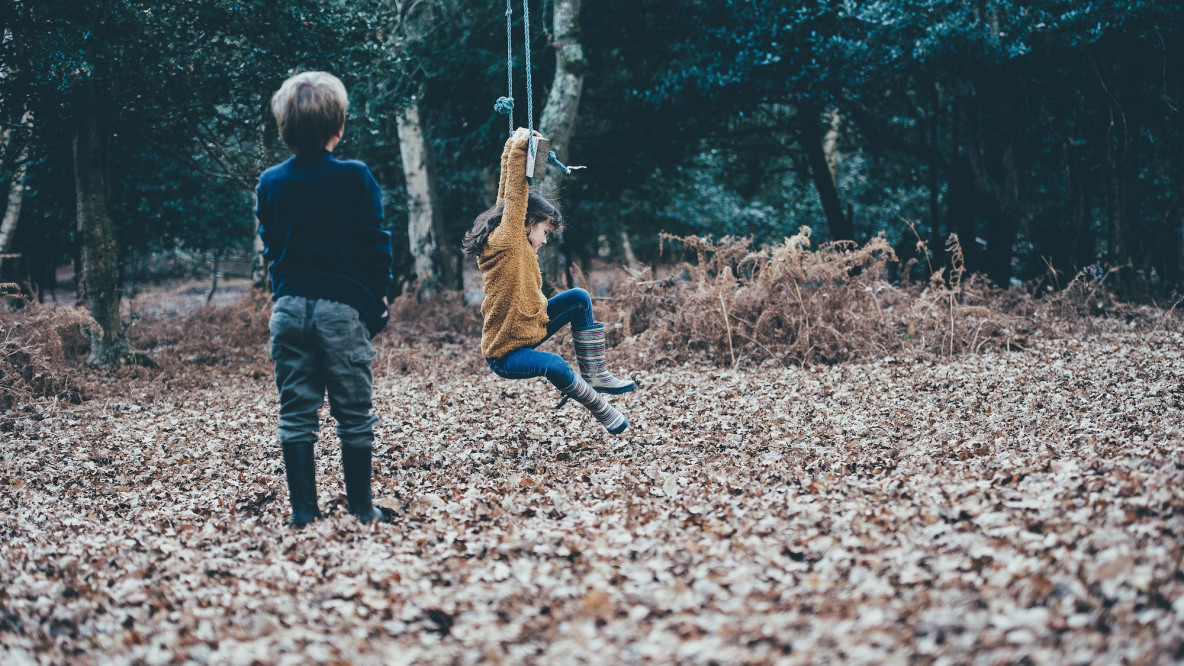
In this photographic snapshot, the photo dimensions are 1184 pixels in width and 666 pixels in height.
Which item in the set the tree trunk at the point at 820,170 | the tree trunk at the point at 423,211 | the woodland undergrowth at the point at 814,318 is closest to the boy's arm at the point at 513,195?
the woodland undergrowth at the point at 814,318

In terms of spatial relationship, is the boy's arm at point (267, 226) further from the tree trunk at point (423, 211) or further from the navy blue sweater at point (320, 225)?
the tree trunk at point (423, 211)

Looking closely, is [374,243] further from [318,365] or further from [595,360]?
[595,360]

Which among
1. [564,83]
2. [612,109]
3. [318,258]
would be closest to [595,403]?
[318,258]

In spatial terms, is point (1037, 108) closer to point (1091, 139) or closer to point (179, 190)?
point (1091, 139)

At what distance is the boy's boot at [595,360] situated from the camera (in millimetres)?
5086

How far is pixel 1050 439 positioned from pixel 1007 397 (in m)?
1.40

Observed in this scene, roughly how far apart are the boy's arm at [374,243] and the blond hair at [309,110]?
224 millimetres

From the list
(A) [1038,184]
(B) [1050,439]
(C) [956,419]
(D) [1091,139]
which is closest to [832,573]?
(B) [1050,439]

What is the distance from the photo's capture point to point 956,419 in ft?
18.2

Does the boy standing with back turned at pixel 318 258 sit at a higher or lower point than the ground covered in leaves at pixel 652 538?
higher

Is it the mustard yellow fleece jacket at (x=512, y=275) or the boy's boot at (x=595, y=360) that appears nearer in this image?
the mustard yellow fleece jacket at (x=512, y=275)

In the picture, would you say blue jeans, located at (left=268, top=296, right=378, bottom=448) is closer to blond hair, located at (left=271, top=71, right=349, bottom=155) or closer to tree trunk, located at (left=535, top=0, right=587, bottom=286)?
blond hair, located at (left=271, top=71, right=349, bottom=155)

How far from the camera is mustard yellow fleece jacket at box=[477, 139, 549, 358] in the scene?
15.0 ft

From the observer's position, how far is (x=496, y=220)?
4676 mm
